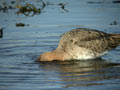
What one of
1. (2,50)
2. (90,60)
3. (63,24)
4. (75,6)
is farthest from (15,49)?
(75,6)

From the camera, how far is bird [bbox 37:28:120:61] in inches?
408

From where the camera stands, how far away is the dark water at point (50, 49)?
782 centimetres

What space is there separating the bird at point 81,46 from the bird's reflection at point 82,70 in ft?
0.69

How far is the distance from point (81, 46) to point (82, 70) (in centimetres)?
149

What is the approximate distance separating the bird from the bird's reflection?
21cm

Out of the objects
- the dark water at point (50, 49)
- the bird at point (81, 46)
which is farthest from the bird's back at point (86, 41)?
the dark water at point (50, 49)

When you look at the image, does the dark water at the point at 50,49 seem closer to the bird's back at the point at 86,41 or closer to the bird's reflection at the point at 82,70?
the bird's reflection at the point at 82,70

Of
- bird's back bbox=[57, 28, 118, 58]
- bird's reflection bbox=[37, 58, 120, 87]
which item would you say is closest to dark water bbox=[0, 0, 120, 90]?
bird's reflection bbox=[37, 58, 120, 87]

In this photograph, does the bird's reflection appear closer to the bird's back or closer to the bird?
the bird

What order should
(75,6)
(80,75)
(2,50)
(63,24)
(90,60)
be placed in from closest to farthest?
(80,75) → (90,60) → (2,50) → (63,24) → (75,6)

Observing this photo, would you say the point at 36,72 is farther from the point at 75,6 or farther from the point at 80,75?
the point at 75,6

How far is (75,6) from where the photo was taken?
19.1m

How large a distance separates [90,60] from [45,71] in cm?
204

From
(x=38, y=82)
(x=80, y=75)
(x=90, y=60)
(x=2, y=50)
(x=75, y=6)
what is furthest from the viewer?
(x=75, y=6)
